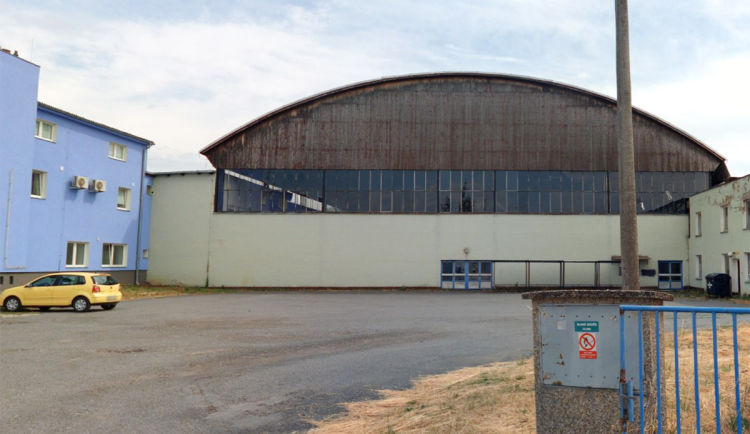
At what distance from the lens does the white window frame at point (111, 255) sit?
121 ft

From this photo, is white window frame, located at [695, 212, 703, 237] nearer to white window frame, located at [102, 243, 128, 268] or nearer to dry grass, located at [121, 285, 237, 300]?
dry grass, located at [121, 285, 237, 300]

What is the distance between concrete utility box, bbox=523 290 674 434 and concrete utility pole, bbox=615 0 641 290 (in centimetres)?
291

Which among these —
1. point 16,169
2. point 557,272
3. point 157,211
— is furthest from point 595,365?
point 157,211

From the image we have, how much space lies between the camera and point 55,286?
21891mm

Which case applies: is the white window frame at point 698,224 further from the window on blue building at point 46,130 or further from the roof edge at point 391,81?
the window on blue building at point 46,130

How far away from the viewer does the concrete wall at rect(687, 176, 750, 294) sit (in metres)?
31.6

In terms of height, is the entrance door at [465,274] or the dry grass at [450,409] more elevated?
the entrance door at [465,274]

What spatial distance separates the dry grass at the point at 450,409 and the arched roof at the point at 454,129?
31.2 metres

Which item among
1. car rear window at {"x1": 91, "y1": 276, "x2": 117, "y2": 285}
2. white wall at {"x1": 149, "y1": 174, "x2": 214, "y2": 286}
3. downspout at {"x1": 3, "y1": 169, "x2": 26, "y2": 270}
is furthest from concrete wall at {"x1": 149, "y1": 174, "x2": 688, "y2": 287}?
car rear window at {"x1": 91, "y1": 276, "x2": 117, "y2": 285}

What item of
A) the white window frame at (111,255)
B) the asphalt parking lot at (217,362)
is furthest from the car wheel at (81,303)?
the white window frame at (111,255)

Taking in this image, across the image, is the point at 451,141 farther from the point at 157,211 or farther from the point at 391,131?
the point at 157,211

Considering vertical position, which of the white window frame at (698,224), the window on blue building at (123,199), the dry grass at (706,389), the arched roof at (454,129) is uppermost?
the arched roof at (454,129)

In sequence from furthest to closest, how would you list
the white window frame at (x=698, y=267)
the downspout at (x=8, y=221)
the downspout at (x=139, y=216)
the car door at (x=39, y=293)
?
the downspout at (x=139, y=216)
the white window frame at (x=698, y=267)
the downspout at (x=8, y=221)
the car door at (x=39, y=293)

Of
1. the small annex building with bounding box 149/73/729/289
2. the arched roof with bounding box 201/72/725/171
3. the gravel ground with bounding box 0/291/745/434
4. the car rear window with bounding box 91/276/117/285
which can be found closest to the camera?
the gravel ground with bounding box 0/291/745/434
